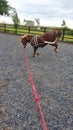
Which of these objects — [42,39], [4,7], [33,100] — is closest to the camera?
[33,100]

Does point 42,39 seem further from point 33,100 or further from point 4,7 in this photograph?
point 4,7

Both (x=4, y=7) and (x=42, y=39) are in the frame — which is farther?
(x=4, y=7)

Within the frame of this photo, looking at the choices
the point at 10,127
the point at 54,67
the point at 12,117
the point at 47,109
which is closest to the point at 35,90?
the point at 47,109

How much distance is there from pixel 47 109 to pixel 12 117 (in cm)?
84

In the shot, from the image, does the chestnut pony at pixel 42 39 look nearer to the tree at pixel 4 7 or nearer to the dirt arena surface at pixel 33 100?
the dirt arena surface at pixel 33 100

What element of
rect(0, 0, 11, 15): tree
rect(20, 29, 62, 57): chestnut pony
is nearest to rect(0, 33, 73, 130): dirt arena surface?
rect(20, 29, 62, 57): chestnut pony

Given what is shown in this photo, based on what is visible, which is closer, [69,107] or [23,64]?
[69,107]

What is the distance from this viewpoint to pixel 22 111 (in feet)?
15.4

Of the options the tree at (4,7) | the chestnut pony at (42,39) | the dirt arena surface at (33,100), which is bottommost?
the dirt arena surface at (33,100)

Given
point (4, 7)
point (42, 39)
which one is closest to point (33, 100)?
point (42, 39)

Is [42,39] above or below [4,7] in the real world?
below

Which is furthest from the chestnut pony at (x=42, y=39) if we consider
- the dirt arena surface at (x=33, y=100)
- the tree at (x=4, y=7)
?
the tree at (x=4, y=7)

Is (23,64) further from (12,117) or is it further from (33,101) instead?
(12,117)

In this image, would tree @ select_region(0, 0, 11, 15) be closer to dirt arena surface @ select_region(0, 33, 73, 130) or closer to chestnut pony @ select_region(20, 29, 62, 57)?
chestnut pony @ select_region(20, 29, 62, 57)
